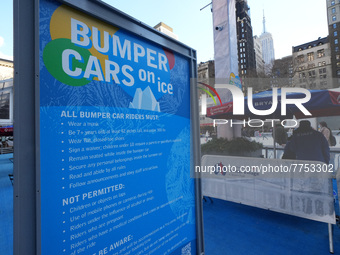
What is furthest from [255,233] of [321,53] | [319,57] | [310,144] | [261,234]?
[319,57]

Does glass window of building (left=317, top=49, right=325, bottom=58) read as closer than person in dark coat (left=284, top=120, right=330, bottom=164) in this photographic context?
No

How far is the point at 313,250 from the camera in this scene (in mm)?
3334

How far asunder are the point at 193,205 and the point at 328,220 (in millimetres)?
2762

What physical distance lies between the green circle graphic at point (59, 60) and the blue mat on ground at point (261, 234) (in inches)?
131

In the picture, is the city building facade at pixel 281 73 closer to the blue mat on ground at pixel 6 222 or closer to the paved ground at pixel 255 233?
the paved ground at pixel 255 233

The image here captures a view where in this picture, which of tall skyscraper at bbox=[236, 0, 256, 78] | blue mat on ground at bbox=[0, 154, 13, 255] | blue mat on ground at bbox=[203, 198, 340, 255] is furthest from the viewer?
tall skyscraper at bbox=[236, 0, 256, 78]

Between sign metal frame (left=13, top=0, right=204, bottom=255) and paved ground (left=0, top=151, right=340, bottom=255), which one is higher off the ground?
sign metal frame (left=13, top=0, right=204, bottom=255)

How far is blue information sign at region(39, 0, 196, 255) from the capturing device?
125 cm

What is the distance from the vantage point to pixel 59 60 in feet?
4.19

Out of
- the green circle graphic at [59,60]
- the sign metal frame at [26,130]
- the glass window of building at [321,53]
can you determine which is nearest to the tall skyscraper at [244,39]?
the glass window of building at [321,53]

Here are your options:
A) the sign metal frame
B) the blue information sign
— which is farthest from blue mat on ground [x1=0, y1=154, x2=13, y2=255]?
the sign metal frame

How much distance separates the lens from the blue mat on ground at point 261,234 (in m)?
3.39

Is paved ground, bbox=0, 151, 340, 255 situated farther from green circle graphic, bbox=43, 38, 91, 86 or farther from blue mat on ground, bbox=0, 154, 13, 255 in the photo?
green circle graphic, bbox=43, 38, 91, 86
